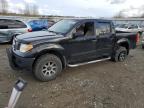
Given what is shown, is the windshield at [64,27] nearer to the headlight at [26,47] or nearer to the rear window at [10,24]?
the headlight at [26,47]

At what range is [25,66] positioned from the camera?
486 cm

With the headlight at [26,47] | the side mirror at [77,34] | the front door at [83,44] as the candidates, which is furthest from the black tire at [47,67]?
the side mirror at [77,34]

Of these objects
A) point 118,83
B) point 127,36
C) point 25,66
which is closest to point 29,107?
point 25,66

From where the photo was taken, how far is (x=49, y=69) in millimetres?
5207

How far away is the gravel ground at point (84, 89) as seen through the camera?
3.97 meters

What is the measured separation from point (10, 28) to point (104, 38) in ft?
22.2

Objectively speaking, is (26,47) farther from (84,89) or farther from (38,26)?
(38,26)

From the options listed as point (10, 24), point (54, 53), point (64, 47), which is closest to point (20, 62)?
point (54, 53)

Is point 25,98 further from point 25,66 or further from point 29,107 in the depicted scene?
point 25,66

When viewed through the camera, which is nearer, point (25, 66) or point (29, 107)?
point (29, 107)

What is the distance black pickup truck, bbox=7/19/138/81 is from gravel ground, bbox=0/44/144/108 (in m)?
0.39

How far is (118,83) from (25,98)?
2555mm

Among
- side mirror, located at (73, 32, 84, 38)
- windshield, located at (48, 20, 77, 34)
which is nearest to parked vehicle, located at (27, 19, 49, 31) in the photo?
windshield, located at (48, 20, 77, 34)

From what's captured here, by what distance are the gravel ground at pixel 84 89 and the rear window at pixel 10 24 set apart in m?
5.07
